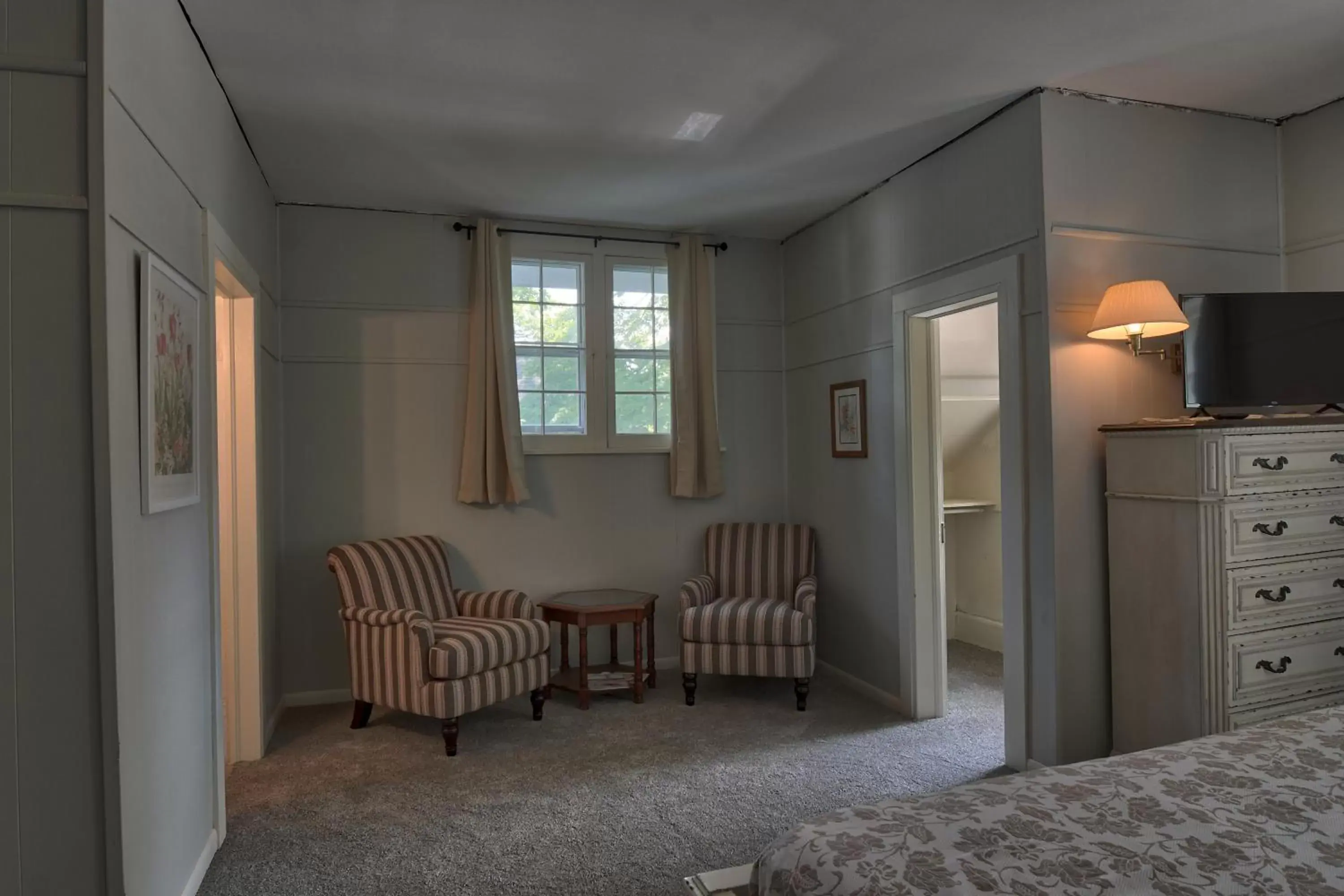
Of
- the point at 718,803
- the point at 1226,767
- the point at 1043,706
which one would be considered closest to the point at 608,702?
the point at 718,803

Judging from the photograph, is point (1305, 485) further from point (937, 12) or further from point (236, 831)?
point (236, 831)

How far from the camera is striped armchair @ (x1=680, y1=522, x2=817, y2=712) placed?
4.02 metres

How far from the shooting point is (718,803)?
2949mm

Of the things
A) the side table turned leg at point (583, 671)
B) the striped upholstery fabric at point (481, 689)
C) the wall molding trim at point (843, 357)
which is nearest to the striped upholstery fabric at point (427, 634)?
the striped upholstery fabric at point (481, 689)

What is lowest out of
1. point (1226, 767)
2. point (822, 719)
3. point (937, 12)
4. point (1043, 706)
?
point (822, 719)

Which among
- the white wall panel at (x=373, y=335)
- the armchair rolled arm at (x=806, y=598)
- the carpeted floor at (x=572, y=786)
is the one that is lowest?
the carpeted floor at (x=572, y=786)

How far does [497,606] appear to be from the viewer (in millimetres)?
4086

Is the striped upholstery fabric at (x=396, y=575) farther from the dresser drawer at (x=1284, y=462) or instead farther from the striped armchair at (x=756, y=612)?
the dresser drawer at (x=1284, y=462)

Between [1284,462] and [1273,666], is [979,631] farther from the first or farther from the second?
[1284,462]

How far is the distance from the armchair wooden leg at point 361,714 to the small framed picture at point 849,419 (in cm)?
279

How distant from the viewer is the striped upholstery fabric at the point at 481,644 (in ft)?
11.4

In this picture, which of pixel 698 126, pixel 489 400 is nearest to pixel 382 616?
pixel 489 400

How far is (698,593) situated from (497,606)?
108cm

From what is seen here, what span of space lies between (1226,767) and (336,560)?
353 centimetres
